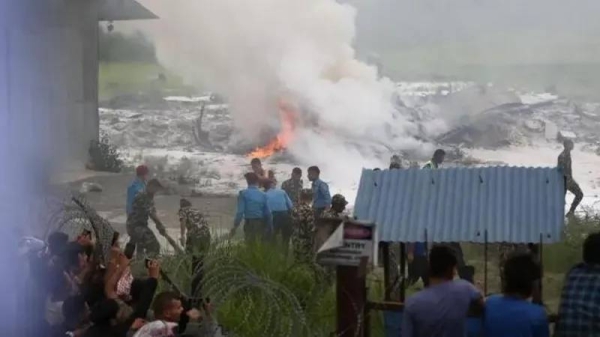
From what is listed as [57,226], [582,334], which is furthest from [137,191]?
[582,334]

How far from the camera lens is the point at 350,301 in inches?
187

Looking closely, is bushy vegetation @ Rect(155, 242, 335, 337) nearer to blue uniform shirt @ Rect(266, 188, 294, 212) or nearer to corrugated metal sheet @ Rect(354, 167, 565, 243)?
corrugated metal sheet @ Rect(354, 167, 565, 243)

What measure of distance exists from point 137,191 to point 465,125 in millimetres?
4404

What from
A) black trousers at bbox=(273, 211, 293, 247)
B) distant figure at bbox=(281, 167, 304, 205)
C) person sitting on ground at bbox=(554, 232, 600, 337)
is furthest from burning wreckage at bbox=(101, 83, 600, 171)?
person sitting on ground at bbox=(554, 232, 600, 337)

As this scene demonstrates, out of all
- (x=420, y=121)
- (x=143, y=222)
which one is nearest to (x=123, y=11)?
(x=420, y=121)

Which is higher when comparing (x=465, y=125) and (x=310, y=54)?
(x=310, y=54)

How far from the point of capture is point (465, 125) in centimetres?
1259

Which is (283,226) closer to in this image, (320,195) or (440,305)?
(320,195)

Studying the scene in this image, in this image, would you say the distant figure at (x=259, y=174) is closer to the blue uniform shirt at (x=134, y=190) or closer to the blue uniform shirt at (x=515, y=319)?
the blue uniform shirt at (x=134, y=190)

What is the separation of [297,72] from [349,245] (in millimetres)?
8620

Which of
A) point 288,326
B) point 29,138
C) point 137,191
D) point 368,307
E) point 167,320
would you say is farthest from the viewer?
point 29,138

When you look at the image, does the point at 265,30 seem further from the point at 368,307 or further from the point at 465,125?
the point at 368,307

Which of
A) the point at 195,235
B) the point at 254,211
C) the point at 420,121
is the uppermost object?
the point at 420,121

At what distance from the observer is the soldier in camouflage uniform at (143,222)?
31.2 ft
